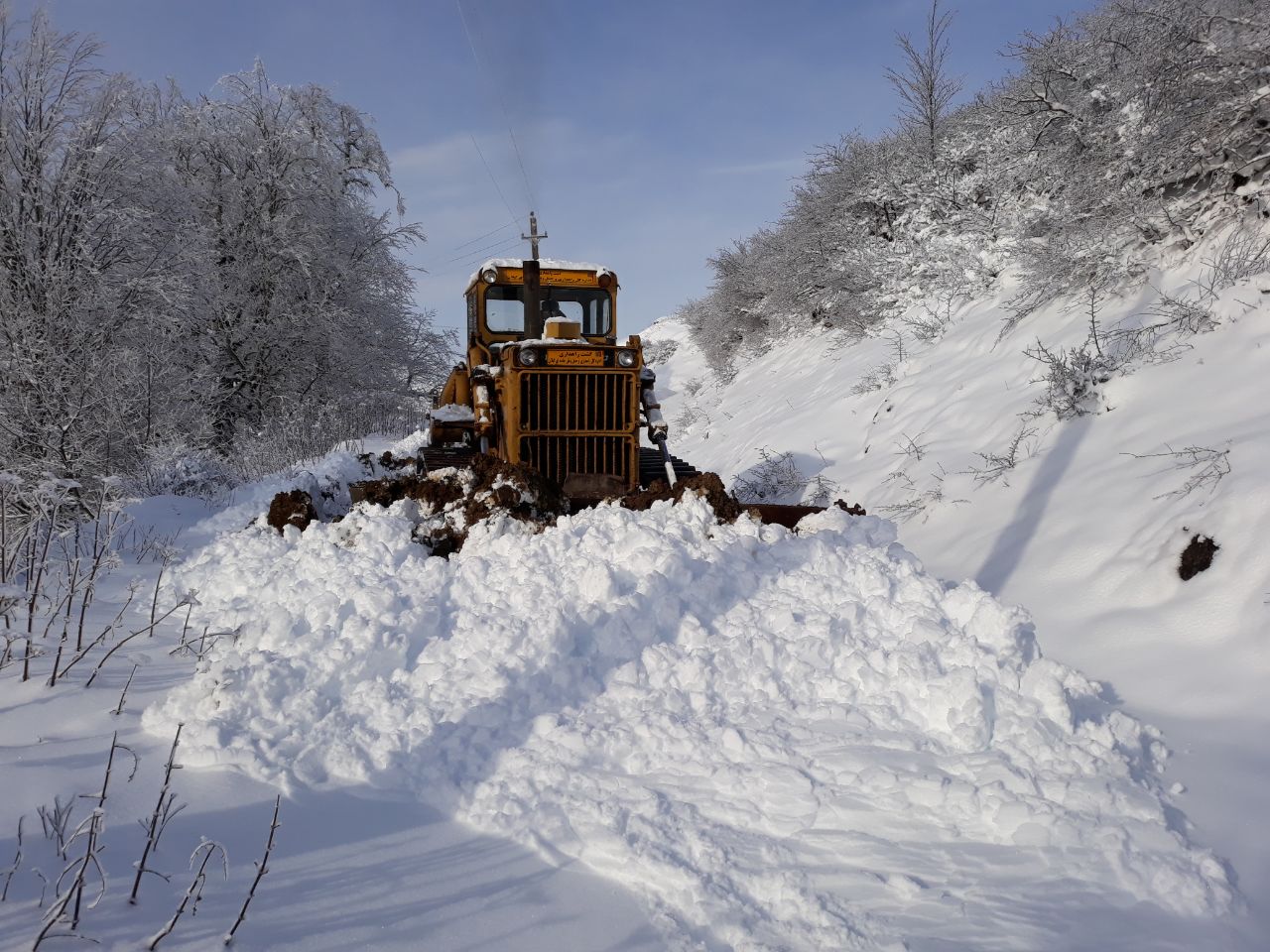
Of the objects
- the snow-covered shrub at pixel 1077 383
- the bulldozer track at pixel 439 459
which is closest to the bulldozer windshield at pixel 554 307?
the bulldozer track at pixel 439 459

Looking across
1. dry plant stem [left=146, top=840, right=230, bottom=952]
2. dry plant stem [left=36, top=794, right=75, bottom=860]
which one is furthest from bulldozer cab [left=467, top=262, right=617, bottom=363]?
dry plant stem [left=146, top=840, right=230, bottom=952]

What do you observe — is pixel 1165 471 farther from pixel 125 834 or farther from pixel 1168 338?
pixel 125 834

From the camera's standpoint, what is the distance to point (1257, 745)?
342 cm

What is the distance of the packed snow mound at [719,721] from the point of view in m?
2.73

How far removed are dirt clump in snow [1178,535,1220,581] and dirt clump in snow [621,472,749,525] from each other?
2.72 meters

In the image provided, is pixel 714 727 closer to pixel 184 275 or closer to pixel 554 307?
pixel 554 307

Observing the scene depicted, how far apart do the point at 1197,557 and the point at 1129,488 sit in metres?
1.15

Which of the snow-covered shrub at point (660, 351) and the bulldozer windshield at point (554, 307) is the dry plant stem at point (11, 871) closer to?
the bulldozer windshield at point (554, 307)

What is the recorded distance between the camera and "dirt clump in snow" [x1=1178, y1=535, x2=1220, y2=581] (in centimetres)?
454

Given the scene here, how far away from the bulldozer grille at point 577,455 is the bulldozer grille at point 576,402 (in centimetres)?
12

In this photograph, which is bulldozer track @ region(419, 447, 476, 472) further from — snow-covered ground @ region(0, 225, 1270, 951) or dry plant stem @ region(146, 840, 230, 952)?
dry plant stem @ region(146, 840, 230, 952)

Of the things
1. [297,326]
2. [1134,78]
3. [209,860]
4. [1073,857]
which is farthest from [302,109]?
[1073,857]

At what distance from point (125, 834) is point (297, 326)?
52.9 feet

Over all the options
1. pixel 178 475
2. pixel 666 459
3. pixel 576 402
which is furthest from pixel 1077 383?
pixel 178 475
